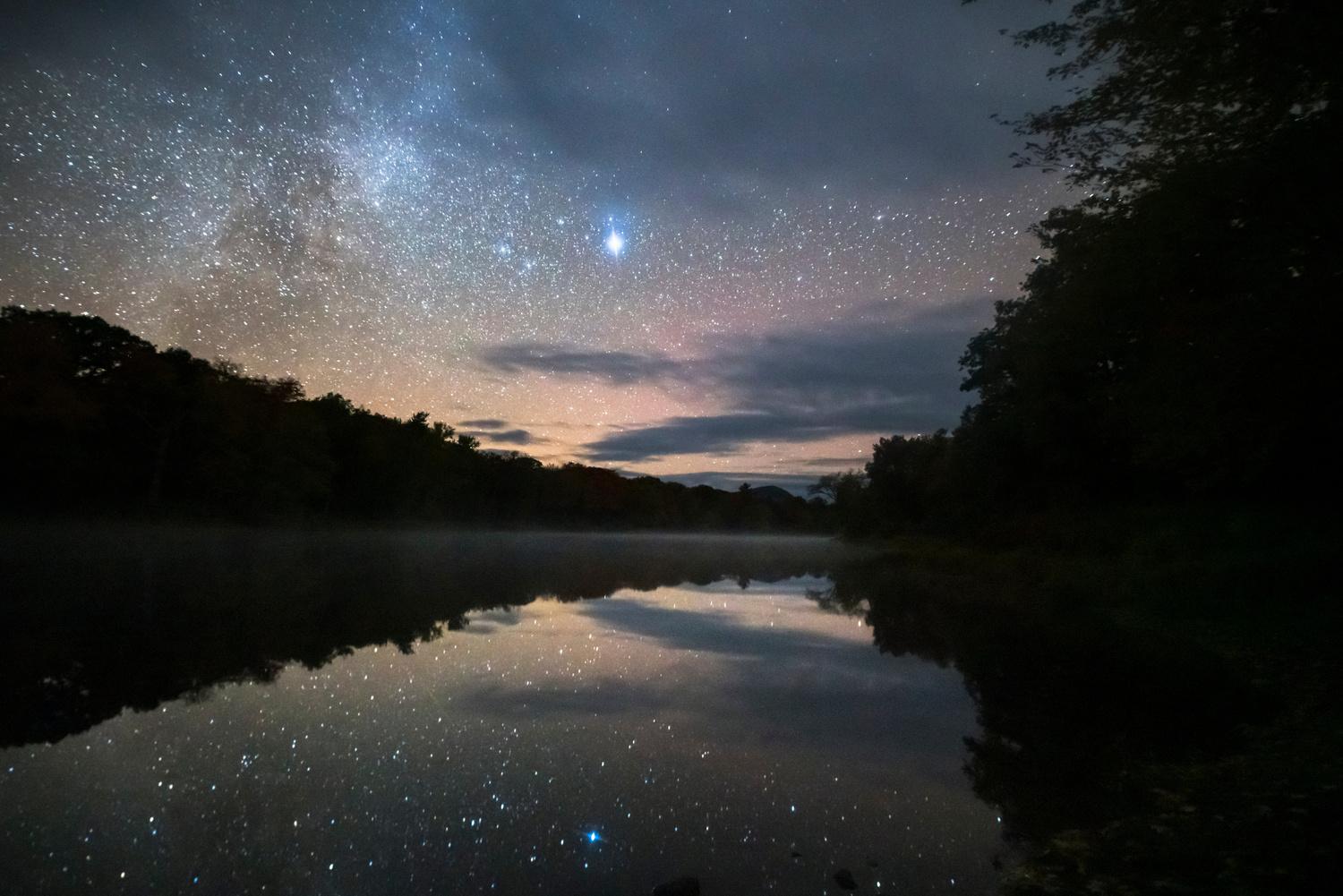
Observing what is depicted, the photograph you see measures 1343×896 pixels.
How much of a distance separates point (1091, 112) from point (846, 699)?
345 inches

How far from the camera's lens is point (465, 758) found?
6434 millimetres

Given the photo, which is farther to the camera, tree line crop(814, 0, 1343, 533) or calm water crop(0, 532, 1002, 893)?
tree line crop(814, 0, 1343, 533)

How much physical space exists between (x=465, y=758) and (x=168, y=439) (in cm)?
5331

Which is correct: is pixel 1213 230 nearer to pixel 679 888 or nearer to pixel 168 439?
pixel 679 888

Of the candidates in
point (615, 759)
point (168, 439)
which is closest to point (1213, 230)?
point (615, 759)

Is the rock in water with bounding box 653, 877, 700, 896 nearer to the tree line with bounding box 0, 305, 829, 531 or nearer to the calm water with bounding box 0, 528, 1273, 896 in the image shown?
the calm water with bounding box 0, 528, 1273, 896

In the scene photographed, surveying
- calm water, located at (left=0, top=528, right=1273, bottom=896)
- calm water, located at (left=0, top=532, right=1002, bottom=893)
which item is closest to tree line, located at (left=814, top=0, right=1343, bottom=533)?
calm water, located at (left=0, top=528, right=1273, bottom=896)

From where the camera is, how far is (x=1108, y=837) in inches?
194

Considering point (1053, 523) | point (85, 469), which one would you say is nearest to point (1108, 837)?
point (1053, 523)

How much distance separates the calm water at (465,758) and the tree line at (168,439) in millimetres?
35389

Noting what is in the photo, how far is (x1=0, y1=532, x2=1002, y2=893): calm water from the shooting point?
455 centimetres

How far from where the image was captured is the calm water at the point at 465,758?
455 cm

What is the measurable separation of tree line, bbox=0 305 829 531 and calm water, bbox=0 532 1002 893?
35.4 meters

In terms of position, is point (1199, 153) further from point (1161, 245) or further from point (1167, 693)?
point (1167, 693)
